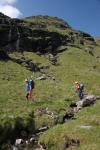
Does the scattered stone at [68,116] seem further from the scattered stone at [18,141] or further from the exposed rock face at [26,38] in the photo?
the exposed rock face at [26,38]

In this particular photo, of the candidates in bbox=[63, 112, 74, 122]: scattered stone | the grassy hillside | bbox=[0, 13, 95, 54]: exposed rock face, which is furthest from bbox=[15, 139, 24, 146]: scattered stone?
bbox=[0, 13, 95, 54]: exposed rock face

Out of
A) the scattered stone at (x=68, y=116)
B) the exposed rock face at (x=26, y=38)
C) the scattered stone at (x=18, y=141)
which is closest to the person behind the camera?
the scattered stone at (x=18, y=141)

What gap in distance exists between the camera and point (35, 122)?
31484 mm

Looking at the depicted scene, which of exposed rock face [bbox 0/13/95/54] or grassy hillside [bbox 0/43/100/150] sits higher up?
exposed rock face [bbox 0/13/95/54]

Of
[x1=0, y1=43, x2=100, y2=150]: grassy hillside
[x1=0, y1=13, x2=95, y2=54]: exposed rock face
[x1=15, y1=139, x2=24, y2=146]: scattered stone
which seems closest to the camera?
[x1=0, y1=43, x2=100, y2=150]: grassy hillside

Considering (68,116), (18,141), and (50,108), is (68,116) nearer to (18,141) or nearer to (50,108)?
(50,108)

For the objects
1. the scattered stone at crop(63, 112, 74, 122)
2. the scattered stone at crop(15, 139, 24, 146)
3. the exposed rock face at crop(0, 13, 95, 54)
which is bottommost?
the scattered stone at crop(15, 139, 24, 146)

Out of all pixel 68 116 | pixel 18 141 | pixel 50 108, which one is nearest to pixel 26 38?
pixel 50 108

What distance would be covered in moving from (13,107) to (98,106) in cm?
950

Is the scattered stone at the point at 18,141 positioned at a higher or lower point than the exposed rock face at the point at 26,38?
lower

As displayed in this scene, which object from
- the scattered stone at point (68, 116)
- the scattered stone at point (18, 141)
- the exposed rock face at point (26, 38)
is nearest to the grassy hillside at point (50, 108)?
the scattered stone at point (68, 116)

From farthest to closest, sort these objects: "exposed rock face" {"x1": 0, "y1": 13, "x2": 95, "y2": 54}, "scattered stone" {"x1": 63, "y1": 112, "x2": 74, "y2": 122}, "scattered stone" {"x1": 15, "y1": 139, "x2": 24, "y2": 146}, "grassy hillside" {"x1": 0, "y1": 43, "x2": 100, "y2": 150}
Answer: "exposed rock face" {"x1": 0, "y1": 13, "x2": 95, "y2": 54}, "scattered stone" {"x1": 63, "y1": 112, "x2": 74, "y2": 122}, "scattered stone" {"x1": 15, "y1": 139, "x2": 24, "y2": 146}, "grassy hillside" {"x1": 0, "y1": 43, "x2": 100, "y2": 150}

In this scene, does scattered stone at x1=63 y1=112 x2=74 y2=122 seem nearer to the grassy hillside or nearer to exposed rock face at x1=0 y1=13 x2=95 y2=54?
the grassy hillside

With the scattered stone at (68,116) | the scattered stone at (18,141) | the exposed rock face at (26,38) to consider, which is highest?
the exposed rock face at (26,38)
